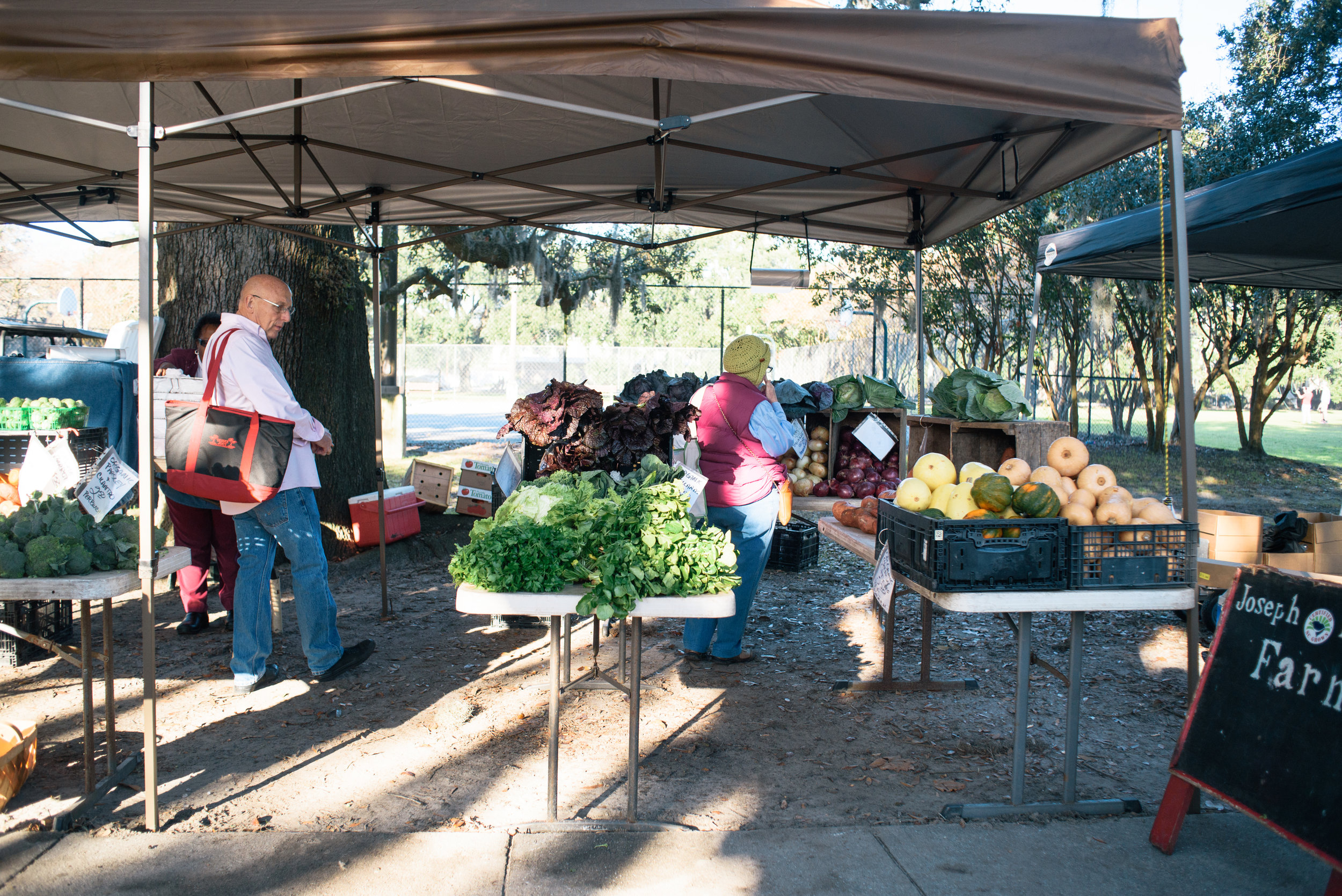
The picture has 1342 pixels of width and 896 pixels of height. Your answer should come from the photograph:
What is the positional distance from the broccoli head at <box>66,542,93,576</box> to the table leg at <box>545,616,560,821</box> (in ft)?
5.30

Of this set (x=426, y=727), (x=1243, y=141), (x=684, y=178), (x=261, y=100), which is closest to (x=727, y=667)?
(x=426, y=727)

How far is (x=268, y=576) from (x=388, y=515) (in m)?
2.76

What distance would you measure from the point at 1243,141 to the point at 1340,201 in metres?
10.4

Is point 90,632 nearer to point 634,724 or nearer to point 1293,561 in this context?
point 634,724

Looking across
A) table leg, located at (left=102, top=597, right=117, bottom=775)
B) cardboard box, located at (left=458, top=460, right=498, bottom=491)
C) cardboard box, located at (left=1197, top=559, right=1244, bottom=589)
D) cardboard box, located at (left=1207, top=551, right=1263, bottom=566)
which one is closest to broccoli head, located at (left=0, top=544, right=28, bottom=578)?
table leg, located at (left=102, top=597, right=117, bottom=775)

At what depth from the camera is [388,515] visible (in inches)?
276

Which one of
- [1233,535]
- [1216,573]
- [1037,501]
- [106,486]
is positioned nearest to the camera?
[1037,501]

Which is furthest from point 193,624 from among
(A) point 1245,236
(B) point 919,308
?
(A) point 1245,236

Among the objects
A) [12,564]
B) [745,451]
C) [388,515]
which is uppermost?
[745,451]

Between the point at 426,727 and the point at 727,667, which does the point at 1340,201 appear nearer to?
the point at 727,667

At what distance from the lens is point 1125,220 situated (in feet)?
23.6

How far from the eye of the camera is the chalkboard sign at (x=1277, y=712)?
2479mm

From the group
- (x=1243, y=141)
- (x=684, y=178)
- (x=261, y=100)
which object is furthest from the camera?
(x=1243, y=141)

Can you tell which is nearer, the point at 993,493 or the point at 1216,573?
the point at 993,493
